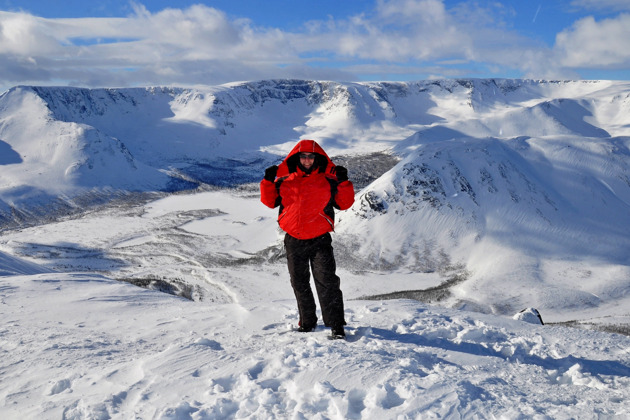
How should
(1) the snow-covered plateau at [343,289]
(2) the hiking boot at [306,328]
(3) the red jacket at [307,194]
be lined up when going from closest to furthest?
1. (1) the snow-covered plateau at [343,289]
2. (3) the red jacket at [307,194]
3. (2) the hiking boot at [306,328]

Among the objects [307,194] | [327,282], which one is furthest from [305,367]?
[307,194]

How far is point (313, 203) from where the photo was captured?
26.6 ft

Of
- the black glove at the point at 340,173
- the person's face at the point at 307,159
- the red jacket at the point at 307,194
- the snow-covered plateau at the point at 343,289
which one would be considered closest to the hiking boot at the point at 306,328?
the snow-covered plateau at the point at 343,289

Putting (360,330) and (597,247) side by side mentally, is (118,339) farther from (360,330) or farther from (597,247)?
(597,247)

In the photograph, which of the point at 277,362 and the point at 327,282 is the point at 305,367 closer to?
the point at 277,362

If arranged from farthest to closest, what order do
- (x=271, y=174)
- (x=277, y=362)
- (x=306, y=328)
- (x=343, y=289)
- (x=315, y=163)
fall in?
1. (x=343, y=289)
2. (x=306, y=328)
3. (x=315, y=163)
4. (x=271, y=174)
5. (x=277, y=362)

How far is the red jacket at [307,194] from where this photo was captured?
8.09m

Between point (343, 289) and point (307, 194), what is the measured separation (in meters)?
41.5

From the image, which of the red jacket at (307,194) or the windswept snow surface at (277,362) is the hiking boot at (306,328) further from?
Result: the red jacket at (307,194)

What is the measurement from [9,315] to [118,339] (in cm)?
369

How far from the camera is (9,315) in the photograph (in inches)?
410

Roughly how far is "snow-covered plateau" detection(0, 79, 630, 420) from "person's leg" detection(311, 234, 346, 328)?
0.43 metres

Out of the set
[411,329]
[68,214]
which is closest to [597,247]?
[411,329]

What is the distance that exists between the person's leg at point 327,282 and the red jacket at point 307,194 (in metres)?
0.27
